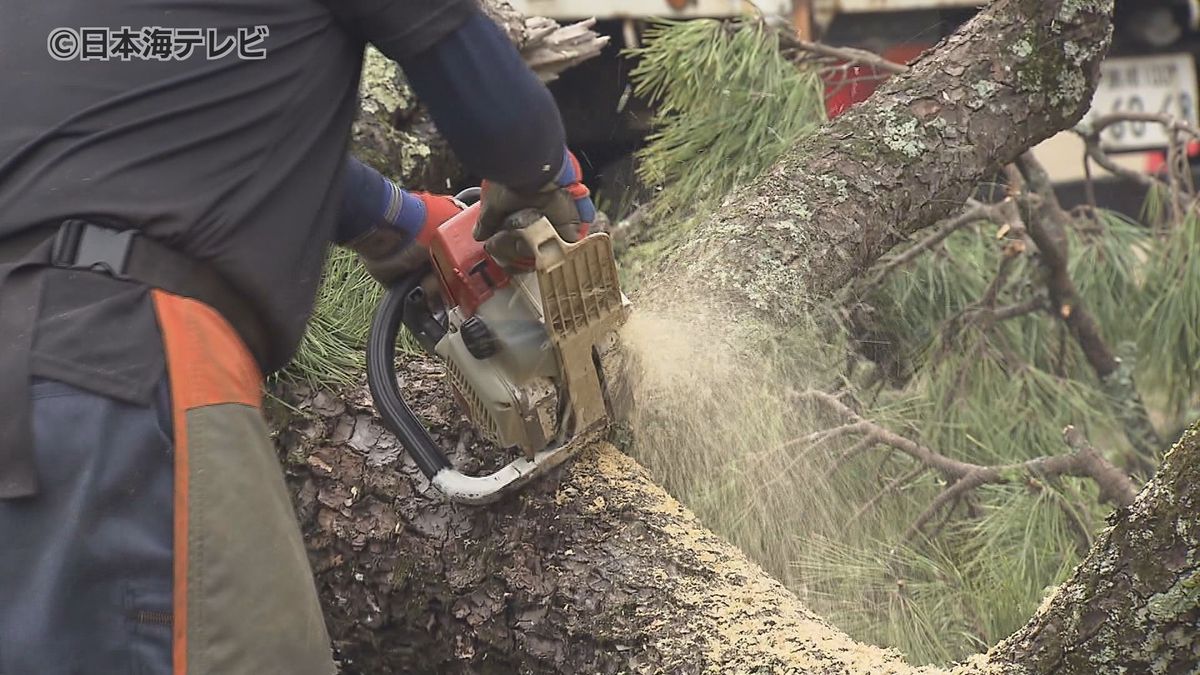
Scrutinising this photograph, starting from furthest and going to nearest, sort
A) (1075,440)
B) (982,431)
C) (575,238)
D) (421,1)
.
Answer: (982,431), (1075,440), (575,238), (421,1)

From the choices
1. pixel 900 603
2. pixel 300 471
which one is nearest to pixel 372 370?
pixel 300 471

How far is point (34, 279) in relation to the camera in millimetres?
908

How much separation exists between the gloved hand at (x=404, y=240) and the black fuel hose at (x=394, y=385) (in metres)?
0.02

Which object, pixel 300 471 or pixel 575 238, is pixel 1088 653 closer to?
pixel 575 238

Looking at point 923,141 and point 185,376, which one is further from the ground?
point 185,376

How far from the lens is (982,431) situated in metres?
2.10

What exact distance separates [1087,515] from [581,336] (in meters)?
1.03

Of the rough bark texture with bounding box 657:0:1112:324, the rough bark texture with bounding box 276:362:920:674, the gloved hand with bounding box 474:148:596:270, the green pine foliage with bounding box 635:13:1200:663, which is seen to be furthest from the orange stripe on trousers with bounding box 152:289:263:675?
the rough bark texture with bounding box 657:0:1112:324

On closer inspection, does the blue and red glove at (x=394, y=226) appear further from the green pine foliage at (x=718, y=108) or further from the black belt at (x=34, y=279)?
the green pine foliage at (x=718, y=108)

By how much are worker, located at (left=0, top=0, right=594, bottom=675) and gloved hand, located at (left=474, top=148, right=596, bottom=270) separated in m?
0.17

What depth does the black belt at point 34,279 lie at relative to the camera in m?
0.88

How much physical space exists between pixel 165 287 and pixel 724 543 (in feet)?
2.02

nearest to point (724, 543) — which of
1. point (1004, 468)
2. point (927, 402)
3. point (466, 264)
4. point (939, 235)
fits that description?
point (466, 264)

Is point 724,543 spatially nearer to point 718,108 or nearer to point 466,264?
point 466,264
